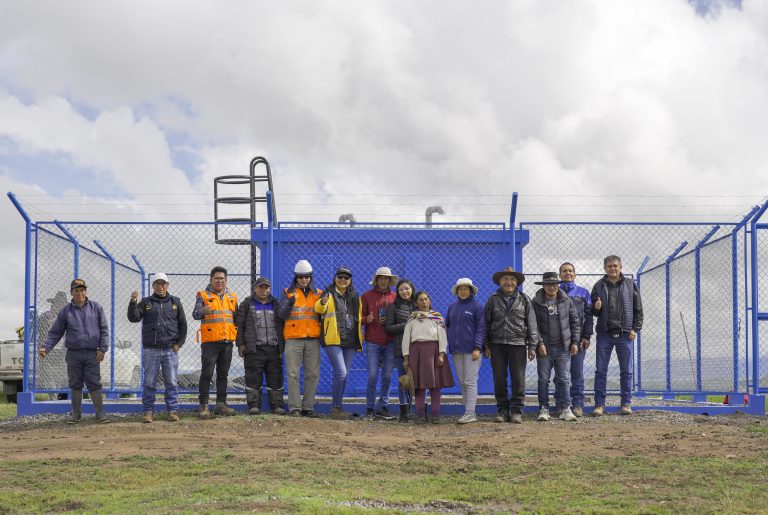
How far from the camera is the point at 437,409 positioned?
12320 millimetres

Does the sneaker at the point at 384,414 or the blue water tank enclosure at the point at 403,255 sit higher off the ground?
the blue water tank enclosure at the point at 403,255

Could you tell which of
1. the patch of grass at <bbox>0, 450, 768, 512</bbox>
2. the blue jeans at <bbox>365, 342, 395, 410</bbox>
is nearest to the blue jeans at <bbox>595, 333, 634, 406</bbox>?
the blue jeans at <bbox>365, 342, 395, 410</bbox>

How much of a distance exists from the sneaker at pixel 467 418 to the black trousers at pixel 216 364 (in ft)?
10.3

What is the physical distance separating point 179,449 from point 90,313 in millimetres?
3162

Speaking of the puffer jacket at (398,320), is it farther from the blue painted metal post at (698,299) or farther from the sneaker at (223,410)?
the blue painted metal post at (698,299)

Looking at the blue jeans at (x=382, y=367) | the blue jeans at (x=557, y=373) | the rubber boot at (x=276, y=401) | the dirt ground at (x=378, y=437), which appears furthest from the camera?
the rubber boot at (x=276, y=401)

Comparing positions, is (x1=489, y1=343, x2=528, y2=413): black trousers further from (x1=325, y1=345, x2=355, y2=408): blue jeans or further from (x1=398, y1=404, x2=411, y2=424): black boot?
(x1=325, y1=345, x2=355, y2=408): blue jeans

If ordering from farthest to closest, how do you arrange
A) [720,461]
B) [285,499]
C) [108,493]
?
[720,461]
[108,493]
[285,499]

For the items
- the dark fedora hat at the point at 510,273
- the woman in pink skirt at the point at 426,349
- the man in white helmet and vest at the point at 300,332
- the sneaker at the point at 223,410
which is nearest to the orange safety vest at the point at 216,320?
the man in white helmet and vest at the point at 300,332

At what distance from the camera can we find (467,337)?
12039 mm

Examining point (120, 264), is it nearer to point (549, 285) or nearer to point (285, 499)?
point (549, 285)

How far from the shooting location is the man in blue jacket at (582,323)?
12383mm

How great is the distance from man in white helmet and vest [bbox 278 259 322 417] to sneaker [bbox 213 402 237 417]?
0.79 metres

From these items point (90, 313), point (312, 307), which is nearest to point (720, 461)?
point (312, 307)
